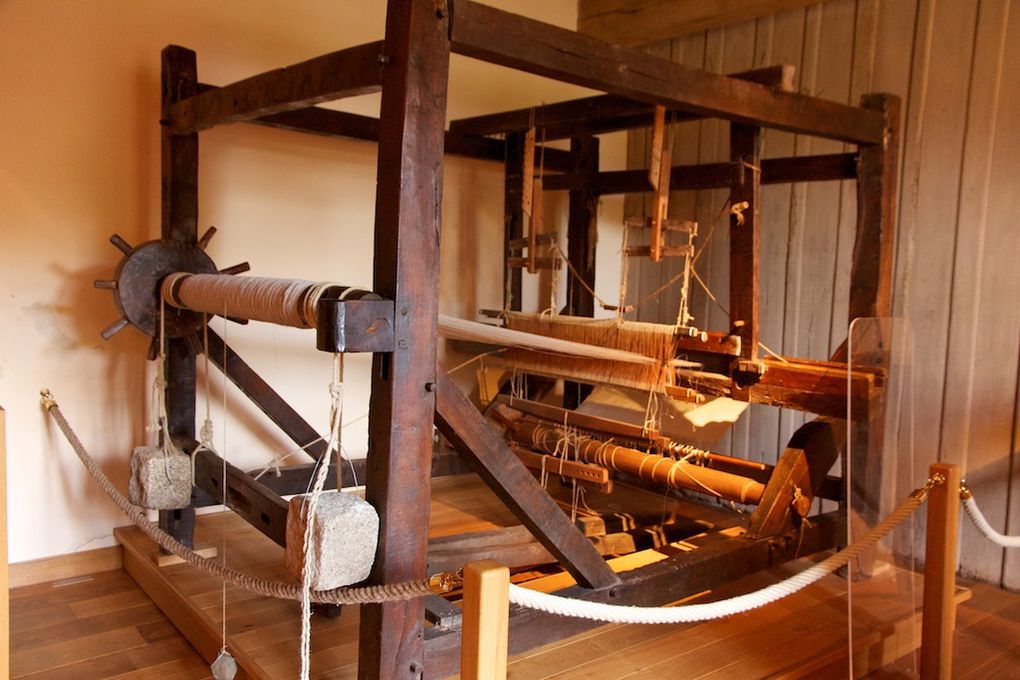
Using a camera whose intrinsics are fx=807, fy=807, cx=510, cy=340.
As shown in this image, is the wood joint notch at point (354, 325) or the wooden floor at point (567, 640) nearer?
the wood joint notch at point (354, 325)

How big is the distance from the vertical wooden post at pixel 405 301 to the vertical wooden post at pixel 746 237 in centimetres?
135

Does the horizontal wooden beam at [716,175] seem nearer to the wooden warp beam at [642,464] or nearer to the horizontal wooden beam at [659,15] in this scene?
the horizontal wooden beam at [659,15]

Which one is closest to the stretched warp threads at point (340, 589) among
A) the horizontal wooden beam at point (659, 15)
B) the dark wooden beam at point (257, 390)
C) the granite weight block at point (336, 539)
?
the granite weight block at point (336, 539)

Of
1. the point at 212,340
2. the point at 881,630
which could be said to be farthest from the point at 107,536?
the point at 881,630

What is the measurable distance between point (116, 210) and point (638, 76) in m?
1.98

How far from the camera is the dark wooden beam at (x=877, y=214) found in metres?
2.84

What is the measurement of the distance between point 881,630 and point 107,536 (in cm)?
267

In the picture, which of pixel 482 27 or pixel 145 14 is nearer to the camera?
pixel 482 27

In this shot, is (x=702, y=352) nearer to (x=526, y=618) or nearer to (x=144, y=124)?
(x=526, y=618)

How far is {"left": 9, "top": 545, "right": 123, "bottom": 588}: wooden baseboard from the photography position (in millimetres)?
2783

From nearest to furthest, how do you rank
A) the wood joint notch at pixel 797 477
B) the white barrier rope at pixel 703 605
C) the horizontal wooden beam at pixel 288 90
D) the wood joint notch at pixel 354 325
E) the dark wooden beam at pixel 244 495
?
the white barrier rope at pixel 703 605 < the wood joint notch at pixel 354 325 < the horizontal wooden beam at pixel 288 90 < the dark wooden beam at pixel 244 495 < the wood joint notch at pixel 797 477

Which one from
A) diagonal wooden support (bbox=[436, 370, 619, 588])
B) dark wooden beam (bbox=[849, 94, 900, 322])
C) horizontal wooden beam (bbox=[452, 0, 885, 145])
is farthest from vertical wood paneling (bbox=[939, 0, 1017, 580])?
diagonal wooden support (bbox=[436, 370, 619, 588])

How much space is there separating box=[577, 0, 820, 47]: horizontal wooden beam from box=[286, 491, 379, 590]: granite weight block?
3.09 m

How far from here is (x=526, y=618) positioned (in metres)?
1.98
